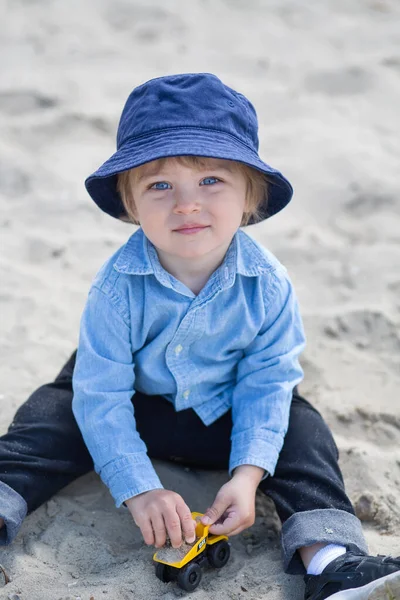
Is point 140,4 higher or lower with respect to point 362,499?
higher

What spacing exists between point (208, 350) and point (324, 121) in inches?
93.2

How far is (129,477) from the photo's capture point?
2.05 m

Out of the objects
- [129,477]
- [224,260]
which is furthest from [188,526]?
[224,260]

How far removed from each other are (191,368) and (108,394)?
0.24m

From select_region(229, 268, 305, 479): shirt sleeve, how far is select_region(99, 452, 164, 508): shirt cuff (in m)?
0.22

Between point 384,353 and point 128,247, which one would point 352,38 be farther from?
point 128,247

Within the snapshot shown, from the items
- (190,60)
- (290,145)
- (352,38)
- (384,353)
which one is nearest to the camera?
(384,353)

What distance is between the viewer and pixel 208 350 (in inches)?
87.6

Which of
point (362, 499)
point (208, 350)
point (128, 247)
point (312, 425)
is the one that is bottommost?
point (362, 499)

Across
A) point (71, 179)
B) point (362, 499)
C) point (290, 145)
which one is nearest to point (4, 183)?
point (71, 179)

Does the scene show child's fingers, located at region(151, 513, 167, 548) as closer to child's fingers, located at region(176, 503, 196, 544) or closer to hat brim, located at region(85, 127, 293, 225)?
child's fingers, located at region(176, 503, 196, 544)

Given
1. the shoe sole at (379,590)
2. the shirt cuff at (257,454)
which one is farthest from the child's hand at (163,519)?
the shoe sole at (379,590)

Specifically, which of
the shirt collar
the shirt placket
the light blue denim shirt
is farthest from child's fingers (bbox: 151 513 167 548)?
the shirt collar

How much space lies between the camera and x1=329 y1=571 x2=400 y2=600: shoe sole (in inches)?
64.6
